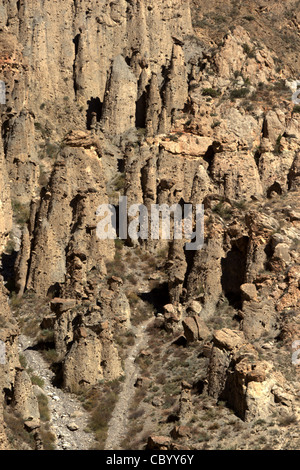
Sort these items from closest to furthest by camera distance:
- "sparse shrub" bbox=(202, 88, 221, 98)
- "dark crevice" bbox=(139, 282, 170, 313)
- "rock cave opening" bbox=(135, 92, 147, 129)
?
"dark crevice" bbox=(139, 282, 170, 313) < "sparse shrub" bbox=(202, 88, 221, 98) < "rock cave opening" bbox=(135, 92, 147, 129)

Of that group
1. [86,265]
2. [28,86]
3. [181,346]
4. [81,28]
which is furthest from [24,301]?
[81,28]

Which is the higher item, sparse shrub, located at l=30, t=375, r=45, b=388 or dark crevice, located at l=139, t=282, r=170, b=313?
dark crevice, located at l=139, t=282, r=170, b=313

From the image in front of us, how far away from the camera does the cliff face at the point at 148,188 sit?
5634cm

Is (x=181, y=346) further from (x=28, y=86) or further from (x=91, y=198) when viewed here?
(x=28, y=86)

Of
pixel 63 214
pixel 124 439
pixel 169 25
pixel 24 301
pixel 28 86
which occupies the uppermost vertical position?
pixel 169 25

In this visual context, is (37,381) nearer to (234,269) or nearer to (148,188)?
(234,269)

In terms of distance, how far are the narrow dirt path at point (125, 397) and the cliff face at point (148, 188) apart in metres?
0.65

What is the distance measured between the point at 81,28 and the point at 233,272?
107ft

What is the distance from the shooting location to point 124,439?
51031 mm

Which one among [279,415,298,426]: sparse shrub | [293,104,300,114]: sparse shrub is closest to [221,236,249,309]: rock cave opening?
[279,415,298,426]: sparse shrub

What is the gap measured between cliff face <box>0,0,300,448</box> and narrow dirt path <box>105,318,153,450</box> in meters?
0.65

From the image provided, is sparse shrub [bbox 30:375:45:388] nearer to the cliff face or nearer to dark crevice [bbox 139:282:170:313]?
the cliff face

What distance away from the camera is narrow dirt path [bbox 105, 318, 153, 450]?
51.4m

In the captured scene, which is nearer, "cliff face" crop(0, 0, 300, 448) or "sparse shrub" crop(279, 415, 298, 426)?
"sparse shrub" crop(279, 415, 298, 426)
